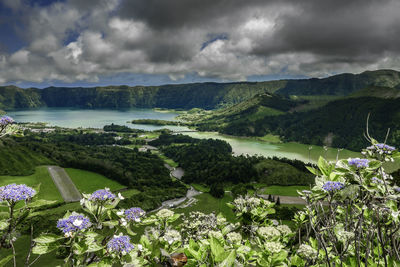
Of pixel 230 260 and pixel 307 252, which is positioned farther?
pixel 307 252

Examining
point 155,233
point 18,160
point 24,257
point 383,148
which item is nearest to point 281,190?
point 24,257

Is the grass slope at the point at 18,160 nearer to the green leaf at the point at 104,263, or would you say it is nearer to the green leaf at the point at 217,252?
the green leaf at the point at 104,263

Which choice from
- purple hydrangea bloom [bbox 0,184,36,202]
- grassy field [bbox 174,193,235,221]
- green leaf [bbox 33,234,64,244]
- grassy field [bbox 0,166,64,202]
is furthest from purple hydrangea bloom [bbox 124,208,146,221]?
grassy field [bbox 0,166,64,202]

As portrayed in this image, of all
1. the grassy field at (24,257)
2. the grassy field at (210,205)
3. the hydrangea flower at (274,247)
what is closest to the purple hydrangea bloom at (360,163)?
the hydrangea flower at (274,247)

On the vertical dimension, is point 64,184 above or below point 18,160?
below

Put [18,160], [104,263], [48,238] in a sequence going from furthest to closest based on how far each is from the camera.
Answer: [18,160], [104,263], [48,238]

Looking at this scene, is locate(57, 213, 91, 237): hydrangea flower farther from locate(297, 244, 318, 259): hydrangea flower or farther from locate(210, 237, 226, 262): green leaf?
locate(297, 244, 318, 259): hydrangea flower

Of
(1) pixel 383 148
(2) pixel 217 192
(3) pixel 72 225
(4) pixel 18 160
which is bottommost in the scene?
(2) pixel 217 192

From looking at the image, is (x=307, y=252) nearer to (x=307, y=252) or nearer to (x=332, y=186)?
(x=307, y=252)
